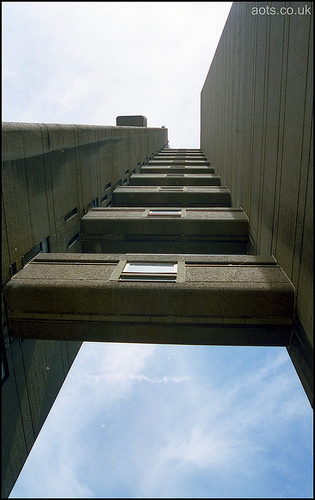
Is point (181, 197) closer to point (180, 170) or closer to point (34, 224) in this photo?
point (34, 224)

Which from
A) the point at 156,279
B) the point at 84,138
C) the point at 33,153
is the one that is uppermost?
the point at 84,138

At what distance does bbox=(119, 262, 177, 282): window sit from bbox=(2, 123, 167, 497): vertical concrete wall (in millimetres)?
2618

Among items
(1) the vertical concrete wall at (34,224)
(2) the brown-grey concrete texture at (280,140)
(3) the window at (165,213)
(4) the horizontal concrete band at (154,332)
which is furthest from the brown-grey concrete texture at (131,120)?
(4) the horizontal concrete band at (154,332)

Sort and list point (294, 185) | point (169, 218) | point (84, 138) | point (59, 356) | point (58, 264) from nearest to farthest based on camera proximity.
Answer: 1. point (294, 185)
2. point (58, 264)
3. point (59, 356)
4. point (169, 218)
5. point (84, 138)

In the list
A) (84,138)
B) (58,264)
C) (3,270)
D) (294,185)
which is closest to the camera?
(294,185)

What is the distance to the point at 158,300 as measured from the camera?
24.9 ft

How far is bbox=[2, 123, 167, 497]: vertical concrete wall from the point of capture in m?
7.91

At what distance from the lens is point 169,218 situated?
40.5 feet

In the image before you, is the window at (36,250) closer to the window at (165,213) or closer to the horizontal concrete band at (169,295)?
the horizontal concrete band at (169,295)

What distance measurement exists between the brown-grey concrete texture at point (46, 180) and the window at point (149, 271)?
2.62 m

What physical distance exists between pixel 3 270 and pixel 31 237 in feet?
5.19

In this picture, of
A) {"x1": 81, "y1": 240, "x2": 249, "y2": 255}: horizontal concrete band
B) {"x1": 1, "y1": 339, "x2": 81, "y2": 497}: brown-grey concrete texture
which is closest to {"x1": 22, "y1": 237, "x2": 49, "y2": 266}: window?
{"x1": 1, "y1": 339, "x2": 81, "y2": 497}: brown-grey concrete texture

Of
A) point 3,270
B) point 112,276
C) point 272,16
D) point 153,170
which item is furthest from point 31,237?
point 153,170

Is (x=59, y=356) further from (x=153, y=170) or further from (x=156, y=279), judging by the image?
(x=153, y=170)
